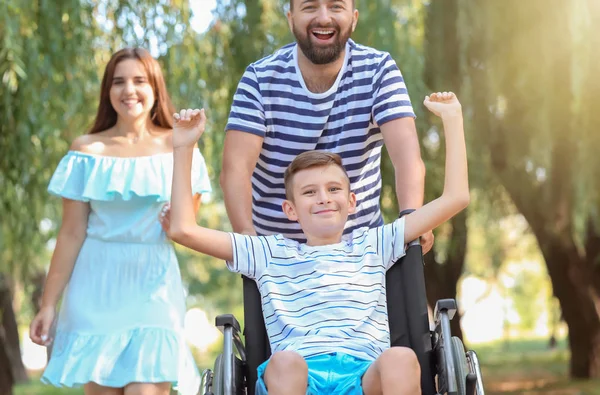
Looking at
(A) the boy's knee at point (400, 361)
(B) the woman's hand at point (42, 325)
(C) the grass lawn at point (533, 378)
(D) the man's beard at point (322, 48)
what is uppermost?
(D) the man's beard at point (322, 48)

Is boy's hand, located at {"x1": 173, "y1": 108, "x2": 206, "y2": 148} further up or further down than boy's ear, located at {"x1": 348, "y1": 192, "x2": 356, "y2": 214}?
further up

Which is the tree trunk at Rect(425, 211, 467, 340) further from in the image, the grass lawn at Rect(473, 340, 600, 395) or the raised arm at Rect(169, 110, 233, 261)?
the raised arm at Rect(169, 110, 233, 261)

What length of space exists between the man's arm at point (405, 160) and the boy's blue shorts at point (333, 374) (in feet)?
1.97

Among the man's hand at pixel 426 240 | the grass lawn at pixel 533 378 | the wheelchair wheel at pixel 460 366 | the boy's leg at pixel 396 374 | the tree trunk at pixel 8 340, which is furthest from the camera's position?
the tree trunk at pixel 8 340

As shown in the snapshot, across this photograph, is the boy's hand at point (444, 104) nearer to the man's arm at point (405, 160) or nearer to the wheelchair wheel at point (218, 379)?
the man's arm at point (405, 160)

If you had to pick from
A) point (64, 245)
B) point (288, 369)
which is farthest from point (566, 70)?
point (288, 369)

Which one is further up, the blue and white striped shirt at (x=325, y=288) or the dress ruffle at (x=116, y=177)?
the dress ruffle at (x=116, y=177)

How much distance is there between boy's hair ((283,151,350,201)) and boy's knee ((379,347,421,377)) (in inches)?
27.5

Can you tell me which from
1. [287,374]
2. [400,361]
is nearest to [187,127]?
[287,374]

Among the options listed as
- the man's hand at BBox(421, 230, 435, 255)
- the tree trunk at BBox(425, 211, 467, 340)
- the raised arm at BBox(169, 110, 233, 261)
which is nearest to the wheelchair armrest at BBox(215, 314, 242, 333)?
the raised arm at BBox(169, 110, 233, 261)

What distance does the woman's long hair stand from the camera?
3.70 meters

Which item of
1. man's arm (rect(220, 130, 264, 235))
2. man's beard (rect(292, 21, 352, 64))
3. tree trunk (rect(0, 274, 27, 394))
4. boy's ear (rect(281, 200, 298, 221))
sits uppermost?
man's beard (rect(292, 21, 352, 64))

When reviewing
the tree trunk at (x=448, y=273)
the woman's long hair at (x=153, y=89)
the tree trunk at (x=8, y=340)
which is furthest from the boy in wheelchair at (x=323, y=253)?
the tree trunk at (x=8, y=340)

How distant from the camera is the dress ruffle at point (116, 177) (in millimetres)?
3553
